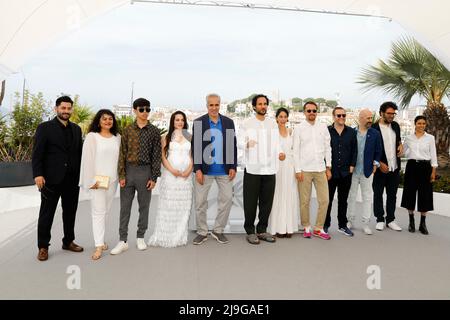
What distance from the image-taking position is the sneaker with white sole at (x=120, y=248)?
3.03 meters

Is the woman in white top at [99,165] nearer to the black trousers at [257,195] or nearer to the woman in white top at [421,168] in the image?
the black trousers at [257,195]

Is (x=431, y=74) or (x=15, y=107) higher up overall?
(x=431, y=74)

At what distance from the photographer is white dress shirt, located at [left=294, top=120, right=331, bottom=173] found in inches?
141

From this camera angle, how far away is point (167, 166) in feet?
10.7

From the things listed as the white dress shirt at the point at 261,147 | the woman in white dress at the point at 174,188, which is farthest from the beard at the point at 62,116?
the white dress shirt at the point at 261,147

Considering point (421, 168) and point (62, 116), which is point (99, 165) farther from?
point (421, 168)

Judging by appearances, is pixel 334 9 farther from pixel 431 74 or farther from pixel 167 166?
pixel 167 166

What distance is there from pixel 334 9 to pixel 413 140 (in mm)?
2528

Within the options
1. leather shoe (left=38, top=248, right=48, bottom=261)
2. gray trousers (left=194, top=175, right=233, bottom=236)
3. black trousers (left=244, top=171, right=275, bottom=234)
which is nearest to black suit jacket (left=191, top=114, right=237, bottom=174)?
gray trousers (left=194, top=175, right=233, bottom=236)

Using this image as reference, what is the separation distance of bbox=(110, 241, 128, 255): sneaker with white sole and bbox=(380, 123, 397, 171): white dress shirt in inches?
119

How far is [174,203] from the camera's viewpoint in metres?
3.30

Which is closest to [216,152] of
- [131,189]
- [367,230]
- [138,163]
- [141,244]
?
[138,163]

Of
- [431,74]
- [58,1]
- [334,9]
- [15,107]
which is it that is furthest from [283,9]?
[15,107]

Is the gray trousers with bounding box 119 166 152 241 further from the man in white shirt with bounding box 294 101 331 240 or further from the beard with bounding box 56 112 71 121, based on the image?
the man in white shirt with bounding box 294 101 331 240
